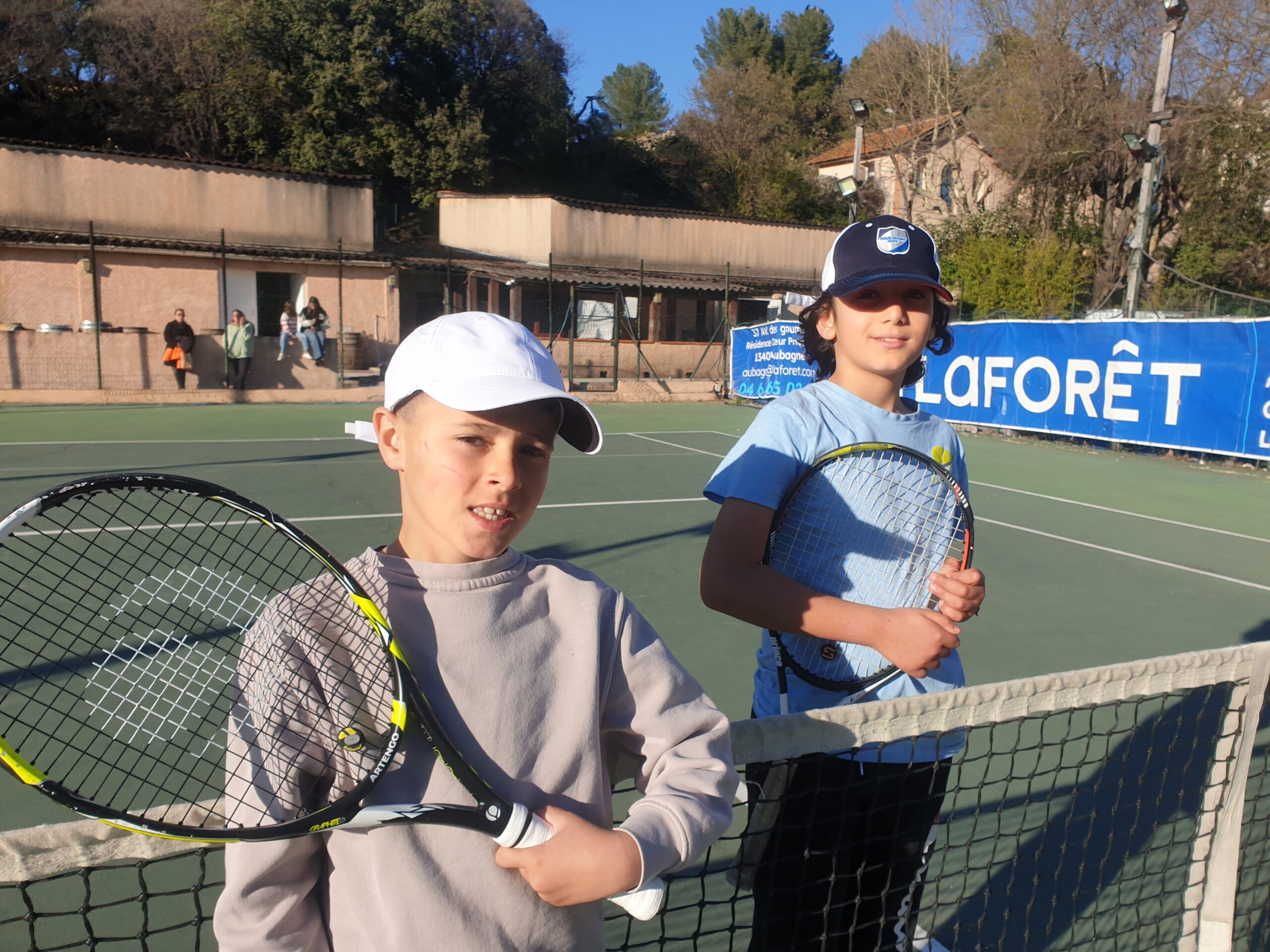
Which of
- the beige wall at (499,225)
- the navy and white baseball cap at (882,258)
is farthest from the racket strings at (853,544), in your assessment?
the beige wall at (499,225)

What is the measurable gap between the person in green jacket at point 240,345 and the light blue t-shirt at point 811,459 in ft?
62.1

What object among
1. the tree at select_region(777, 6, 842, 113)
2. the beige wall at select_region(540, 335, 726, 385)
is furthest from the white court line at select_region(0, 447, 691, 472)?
the tree at select_region(777, 6, 842, 113)

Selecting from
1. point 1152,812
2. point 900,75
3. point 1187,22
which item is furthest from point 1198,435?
point 900,75

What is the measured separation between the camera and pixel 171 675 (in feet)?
9.55

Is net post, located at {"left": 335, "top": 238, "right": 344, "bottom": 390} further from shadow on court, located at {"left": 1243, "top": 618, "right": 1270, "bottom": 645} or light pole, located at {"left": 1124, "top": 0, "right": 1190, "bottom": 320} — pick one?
shadow on court, located at {"left": 1243, "top": 618, "right": 1270, "bottom": 645}

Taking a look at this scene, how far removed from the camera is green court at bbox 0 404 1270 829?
5.20 metres

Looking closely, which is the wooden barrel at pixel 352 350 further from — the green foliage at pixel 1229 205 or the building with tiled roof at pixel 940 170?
the green foliage at pixel 1229 205

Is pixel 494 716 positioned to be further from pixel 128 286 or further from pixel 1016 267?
pixel 1016 267

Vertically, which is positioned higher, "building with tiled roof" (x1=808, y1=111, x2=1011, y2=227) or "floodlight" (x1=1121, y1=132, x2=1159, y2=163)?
"building with tiled roof" (x1=808, y1=111, x2=1011, y2=227)

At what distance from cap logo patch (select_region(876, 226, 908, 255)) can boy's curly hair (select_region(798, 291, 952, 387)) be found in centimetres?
19

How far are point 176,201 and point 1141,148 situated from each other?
66.6 feet

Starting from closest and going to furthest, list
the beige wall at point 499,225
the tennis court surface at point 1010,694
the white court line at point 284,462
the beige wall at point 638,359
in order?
the tennis court surface at point 1010,694
the white court line at point 284,462
the beige wall at point 638,359
the beige wall at point 499,225

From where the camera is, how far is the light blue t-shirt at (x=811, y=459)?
6.04 ft

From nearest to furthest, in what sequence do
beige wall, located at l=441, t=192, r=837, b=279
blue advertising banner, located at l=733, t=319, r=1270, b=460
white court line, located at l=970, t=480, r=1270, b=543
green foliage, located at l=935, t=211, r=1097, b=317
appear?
white court line, located at l=970, t=480, r=1270, b=543 → blue advertising banner, located at l=733, t=319, r=1270, b=460 → green foliage, located at l=935, t=211, r=1097, b=317 → beige wall, located at l=441, t=192, r=837, b=279
